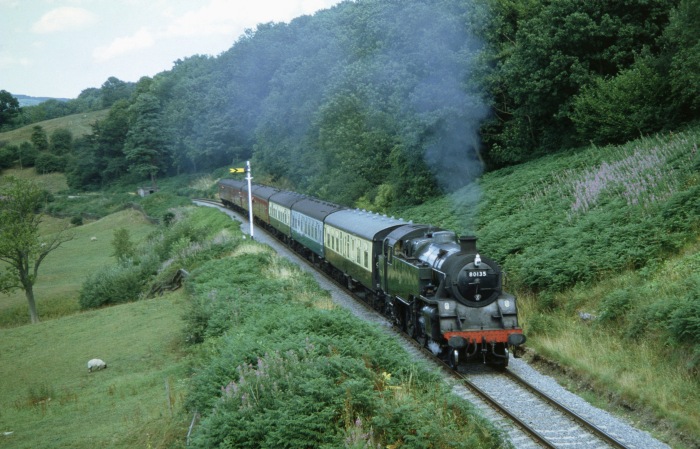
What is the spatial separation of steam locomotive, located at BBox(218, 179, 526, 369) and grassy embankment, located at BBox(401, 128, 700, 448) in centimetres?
154

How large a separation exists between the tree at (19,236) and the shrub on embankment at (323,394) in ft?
81.7

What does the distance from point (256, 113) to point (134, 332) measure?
219ft

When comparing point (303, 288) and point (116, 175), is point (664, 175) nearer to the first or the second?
point (303, 288)

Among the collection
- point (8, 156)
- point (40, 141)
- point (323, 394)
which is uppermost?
point (40, 141)

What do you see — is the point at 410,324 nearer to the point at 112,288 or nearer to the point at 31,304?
the point at 112,288

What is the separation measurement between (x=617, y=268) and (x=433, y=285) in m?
5.03

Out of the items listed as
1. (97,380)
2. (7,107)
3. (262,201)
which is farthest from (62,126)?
(97,380)

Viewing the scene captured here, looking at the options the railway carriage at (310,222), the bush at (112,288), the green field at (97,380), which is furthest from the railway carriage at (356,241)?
the bush at (112,288)

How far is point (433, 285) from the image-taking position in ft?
54.6

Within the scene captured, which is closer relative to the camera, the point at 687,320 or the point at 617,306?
the point at 687,320

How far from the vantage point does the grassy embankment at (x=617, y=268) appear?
12875 mm

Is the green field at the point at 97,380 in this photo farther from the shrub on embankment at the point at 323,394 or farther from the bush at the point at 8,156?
the bush at the point at 8,156

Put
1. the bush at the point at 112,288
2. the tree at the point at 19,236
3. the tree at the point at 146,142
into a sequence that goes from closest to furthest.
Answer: the tree at the point at 19,236 → the bush at the point at 112,288 → the tree at the point at 146,142

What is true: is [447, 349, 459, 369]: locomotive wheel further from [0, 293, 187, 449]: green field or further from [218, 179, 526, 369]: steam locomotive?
[0, 293, 187, 449]: green field
